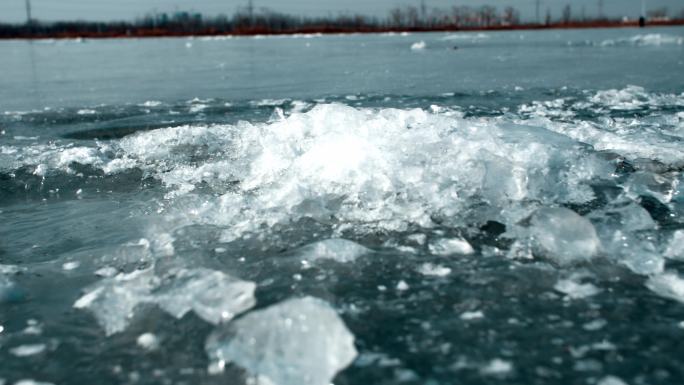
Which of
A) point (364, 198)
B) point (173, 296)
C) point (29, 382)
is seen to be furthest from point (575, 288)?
point (29, 382)

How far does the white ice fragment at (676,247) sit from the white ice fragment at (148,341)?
1689 mm

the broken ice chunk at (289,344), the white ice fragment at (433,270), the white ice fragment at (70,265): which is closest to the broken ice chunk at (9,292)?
the white ice fragment at (70,265)

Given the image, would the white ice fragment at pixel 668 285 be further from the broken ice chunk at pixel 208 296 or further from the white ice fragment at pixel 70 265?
the white ice fragment at pixel 70 265

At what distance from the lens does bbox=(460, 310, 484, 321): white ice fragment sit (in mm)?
1613

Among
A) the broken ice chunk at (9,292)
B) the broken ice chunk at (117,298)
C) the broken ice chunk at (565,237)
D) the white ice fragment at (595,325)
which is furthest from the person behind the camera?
the broken ice chunk at (565,237)

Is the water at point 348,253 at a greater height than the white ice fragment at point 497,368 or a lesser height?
greater

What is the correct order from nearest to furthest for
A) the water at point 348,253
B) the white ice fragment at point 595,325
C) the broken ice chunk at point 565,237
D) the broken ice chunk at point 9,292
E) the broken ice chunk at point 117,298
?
the water at point 348,253, the white ice fragment at point 595,325, the broken ice chunk at point 117,298, the broken ice chunk at point 9,292, the broken ice chunk at point 565,237

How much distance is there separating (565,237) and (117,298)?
1.49 meters

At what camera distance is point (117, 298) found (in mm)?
1747

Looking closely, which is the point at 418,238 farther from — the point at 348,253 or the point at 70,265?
the point at 70,265

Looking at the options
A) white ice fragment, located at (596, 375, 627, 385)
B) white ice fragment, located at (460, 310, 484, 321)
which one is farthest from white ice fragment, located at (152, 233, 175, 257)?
white ice fragment, located at (596, 375, 627, 385)

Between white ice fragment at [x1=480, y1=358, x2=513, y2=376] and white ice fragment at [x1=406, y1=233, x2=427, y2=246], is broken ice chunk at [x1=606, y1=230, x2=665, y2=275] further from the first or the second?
white ice fragment at [x1=480, y1=358, x2=513, y2=376]

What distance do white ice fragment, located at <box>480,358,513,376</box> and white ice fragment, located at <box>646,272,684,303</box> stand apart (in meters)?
0.67

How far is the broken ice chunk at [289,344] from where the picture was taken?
1.34 metres
